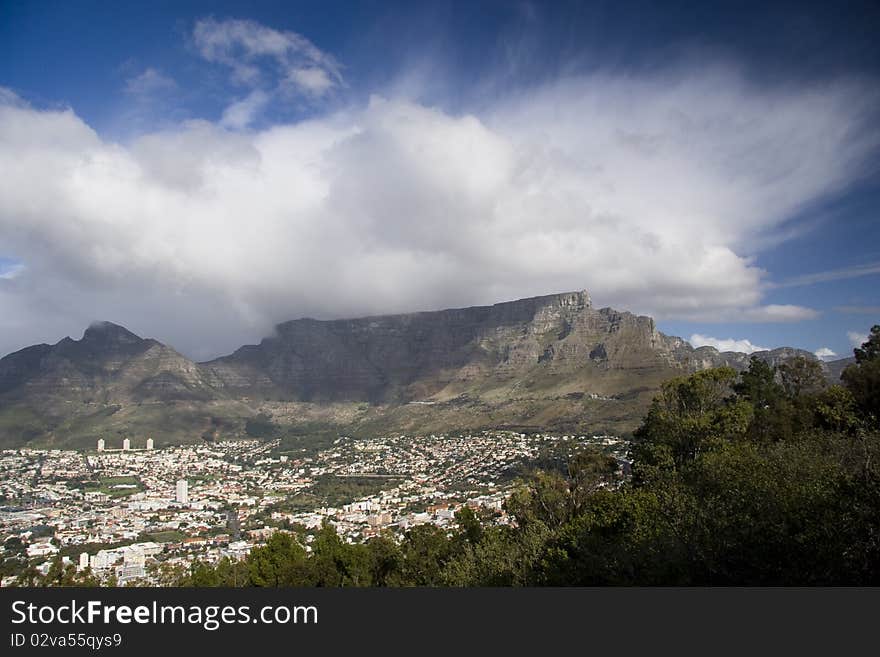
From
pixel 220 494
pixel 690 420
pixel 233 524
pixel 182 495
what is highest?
pixel 690 420

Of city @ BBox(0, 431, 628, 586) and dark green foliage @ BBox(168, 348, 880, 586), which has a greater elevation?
dark green foliage @ BBox(168, 348, 880, 586)

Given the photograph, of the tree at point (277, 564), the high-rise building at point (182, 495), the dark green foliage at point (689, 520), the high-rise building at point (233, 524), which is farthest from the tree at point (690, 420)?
the high-rise building at point (182, 495)

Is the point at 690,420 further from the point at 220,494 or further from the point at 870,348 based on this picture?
the point at 220,494

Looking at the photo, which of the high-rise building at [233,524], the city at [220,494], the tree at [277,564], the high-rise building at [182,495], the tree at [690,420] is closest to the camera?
the tree at [277,564]

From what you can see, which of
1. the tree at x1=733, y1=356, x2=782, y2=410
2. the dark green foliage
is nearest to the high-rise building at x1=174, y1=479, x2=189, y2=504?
the dark green foliage

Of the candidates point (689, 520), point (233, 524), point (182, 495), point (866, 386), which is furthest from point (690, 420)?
point (182, 495)

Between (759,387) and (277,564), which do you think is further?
(759,387)

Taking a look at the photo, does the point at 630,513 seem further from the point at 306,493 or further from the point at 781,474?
the point at 306,493

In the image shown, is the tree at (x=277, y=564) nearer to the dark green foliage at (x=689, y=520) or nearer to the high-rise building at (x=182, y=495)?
the dark green foliage at (x=689, y=520)

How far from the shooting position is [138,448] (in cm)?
17688

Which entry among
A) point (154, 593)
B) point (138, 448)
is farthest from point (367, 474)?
point (154, 593)

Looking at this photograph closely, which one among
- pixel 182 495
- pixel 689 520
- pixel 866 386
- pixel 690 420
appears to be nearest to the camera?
pixel 689 520

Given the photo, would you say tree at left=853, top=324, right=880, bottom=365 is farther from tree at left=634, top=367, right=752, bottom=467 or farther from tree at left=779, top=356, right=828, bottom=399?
tree at left=634, top=367, right=752, bottom=467

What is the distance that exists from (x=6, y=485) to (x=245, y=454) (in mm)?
81791
